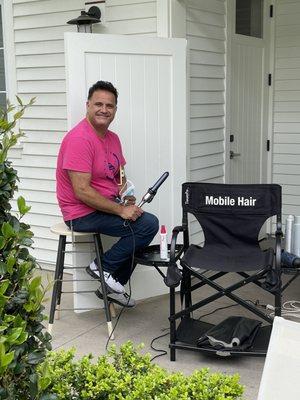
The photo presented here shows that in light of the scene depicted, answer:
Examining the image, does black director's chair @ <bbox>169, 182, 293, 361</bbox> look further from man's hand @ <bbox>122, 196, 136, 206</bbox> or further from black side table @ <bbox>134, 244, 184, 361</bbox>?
man's hand @ <bbox>122, 196, 136, 206</bbox>

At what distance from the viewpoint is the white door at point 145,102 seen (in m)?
3.71

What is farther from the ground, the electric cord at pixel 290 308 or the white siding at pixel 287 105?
the white siding at pixel 287 105

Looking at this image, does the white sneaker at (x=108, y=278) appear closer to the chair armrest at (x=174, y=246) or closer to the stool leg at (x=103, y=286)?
the stool leg at (x=103, y=286)

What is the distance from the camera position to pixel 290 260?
10.8 feet

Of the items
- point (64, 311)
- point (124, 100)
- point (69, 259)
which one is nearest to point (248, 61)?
point (124, 100)

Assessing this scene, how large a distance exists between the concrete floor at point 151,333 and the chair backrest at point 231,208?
2.20ft

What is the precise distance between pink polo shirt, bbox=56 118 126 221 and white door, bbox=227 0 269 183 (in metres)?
1.80

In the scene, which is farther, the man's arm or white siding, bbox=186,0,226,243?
white siding, bbox=186,0,226,243

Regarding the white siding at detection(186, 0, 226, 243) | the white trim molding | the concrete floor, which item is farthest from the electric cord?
the white trim molding

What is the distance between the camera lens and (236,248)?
11.4 ft

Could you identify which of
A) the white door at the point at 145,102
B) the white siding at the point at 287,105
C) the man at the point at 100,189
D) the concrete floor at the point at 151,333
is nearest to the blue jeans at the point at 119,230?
the man at the point at 100,189

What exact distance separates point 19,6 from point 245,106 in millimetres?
2360

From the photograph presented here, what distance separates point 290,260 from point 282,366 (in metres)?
1.66

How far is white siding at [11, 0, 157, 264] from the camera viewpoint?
16.0 feet
